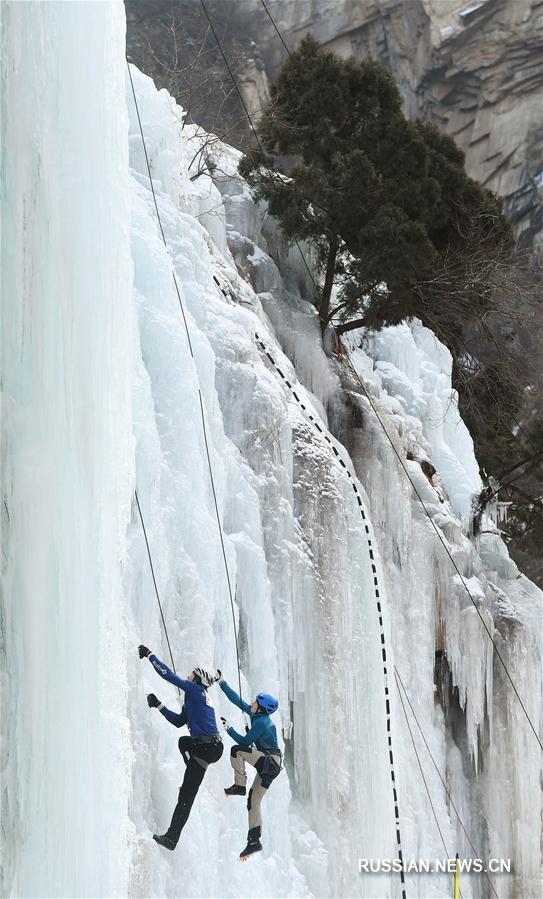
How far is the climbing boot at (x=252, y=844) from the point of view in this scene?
241 inches

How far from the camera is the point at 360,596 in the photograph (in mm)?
9367

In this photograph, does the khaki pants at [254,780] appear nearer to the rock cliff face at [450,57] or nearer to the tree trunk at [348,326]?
the tree trunk at [348,326]

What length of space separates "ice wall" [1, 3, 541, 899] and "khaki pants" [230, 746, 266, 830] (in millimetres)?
303

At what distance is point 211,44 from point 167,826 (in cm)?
2299

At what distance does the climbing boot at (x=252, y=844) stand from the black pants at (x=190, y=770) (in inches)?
20.7

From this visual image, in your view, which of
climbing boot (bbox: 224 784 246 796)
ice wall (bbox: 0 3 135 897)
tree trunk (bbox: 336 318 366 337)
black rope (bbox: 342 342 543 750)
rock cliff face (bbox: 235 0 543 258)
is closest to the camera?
ice wall (bbox: 0 3 135 897)

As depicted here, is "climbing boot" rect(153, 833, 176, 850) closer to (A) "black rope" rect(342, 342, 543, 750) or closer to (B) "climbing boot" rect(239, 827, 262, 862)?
(B) "climbing boot" rect(239, 827, 262, 862)

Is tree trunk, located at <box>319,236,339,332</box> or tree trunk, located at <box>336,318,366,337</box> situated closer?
tree trunk, located at <box>319,236,339,332</box>

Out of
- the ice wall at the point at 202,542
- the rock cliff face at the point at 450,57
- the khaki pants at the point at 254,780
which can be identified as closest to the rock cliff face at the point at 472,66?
the rock cliff face at the point at 450,57

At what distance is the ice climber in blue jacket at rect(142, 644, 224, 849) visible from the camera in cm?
560

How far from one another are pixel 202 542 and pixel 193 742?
1.57m

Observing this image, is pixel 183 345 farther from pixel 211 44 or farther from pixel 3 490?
pixel 211 44

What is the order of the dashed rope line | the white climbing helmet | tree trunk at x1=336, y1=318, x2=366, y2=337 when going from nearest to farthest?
the white climbing helmet → the dashed rope line → tree trunk at x1=336, y1=318, x2=366, y2=337

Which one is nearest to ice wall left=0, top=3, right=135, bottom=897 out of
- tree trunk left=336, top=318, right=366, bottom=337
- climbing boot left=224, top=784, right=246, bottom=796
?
climbing boot left=224, top=784, right=246, bottom=796
